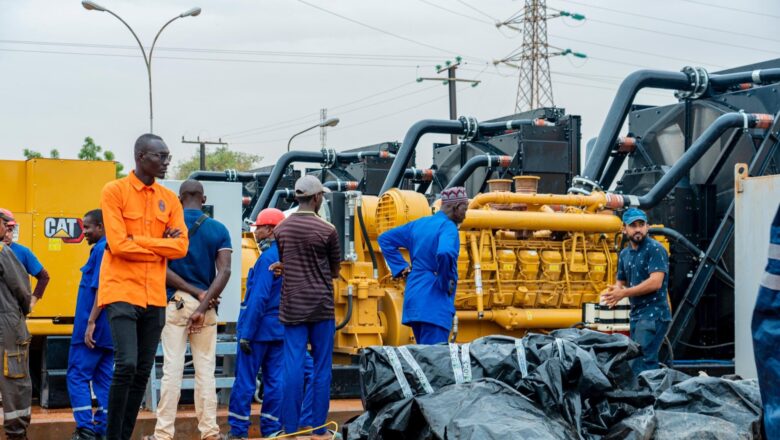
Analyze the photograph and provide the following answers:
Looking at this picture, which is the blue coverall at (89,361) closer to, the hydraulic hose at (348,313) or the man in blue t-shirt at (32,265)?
the man in blue t-shirt at (32,265)

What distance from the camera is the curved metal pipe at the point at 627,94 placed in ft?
37.9

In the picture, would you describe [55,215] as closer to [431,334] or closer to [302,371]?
[302,371]

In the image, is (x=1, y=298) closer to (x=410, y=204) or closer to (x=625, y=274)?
(x=410, y=204)

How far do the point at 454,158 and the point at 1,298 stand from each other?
9767 mm

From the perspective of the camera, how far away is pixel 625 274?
28.8ft

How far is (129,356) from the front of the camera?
19.9 ft

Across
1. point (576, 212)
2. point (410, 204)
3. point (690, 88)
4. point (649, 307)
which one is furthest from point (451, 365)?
point (690, 88)

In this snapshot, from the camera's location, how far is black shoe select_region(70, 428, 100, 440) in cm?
737

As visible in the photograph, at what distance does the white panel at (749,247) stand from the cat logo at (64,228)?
218 inches

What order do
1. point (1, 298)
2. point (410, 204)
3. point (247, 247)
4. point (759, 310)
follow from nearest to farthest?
point (759, 310)
point (1, 298)
point (410, 204)
point (247, 247)

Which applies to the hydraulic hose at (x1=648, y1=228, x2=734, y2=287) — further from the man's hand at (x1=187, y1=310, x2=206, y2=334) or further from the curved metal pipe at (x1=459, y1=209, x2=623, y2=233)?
the man's hand at (x1=187, y1=310, x2=206, y2=334)

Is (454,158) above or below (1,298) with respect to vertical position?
above

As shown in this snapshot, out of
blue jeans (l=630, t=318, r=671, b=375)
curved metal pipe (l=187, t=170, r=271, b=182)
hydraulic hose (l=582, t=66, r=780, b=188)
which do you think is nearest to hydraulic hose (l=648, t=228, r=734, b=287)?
hydraulic hose (l=582, t=66, r=780, b=188)

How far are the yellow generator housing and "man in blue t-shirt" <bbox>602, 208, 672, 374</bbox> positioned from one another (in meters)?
4.60
